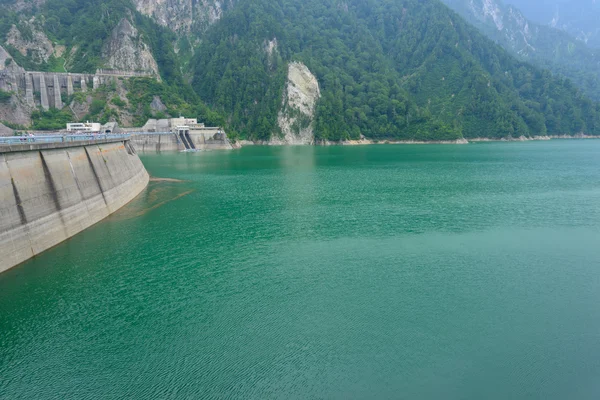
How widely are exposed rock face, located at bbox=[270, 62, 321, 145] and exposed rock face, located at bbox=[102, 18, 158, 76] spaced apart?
58.9 meters

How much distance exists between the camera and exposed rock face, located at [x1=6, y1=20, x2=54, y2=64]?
15988cm

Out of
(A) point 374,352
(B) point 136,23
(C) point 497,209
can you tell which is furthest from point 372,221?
(B) point 136,23

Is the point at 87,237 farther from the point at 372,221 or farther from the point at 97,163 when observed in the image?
the point at 372,221

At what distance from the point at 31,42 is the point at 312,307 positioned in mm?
187846

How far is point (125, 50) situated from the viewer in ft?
561

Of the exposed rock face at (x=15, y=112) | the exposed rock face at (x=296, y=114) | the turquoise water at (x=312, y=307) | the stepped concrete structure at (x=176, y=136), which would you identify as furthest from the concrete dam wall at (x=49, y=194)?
the exposed rock face at (x=296, y=114)

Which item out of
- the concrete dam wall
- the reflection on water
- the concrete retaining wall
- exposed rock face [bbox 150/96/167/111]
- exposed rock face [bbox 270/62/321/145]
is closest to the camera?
the concrete dam wall

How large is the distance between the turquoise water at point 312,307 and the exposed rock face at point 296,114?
5587 inches

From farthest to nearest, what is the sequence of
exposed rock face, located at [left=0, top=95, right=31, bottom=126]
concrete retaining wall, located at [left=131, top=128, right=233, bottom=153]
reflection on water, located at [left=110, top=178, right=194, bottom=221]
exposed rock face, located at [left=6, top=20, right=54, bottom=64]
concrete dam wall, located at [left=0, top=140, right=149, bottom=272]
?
exposed rock face, located at [left=6, top=20, right=54, bottom=64], concrete retaining wall, located at [left=131, top=128, right=233, bottom=153], exposed rock face, located at [left=0, top=95, right=31, bottom=126], reflection on water, located at [left=110, top=178, right=194, bottom=221], concrete dam wall, located at [left=0, top=140, right=149, bottom=272]

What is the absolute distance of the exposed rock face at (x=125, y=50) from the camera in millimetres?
169625

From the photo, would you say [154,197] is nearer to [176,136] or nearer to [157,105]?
[176,136]

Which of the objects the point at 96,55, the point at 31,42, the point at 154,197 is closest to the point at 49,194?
the point at 154,197

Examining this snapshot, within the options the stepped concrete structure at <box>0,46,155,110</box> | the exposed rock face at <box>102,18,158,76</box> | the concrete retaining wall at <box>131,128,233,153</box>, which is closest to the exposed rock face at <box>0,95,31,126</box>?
the stepped concrete structure at <box>0,46,155,110</box>

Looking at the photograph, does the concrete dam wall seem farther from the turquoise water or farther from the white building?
the white building
